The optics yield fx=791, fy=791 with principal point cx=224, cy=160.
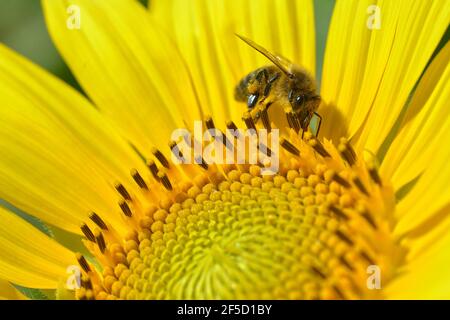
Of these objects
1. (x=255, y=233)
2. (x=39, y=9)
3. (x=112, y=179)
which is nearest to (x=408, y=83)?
(x=255, y=233)

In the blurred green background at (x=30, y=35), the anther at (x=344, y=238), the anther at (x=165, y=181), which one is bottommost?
the anther at (x=344, y=238)

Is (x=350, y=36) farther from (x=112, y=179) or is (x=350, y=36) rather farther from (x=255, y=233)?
(x=112, y=179)

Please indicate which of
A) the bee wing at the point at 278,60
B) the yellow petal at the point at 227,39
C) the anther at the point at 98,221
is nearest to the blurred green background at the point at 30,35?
the yellow petal at the point at 227,39

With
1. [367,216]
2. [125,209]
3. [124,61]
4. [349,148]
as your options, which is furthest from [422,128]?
[124,61]

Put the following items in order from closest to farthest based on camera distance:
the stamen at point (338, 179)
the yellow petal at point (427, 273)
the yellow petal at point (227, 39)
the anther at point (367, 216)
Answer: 1. the yellow petal at point (427, 273)
2. the anther at point (367, 216)
3. the stamen at point (338, 179)
4. the yellow petal at point (227, 39)

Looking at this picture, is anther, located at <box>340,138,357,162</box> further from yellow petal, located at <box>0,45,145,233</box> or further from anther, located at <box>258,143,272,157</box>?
yellow petal, located at <box>0,45,145,233</box>

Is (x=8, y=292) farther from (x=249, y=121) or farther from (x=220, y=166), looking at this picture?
(x=249, y=121)

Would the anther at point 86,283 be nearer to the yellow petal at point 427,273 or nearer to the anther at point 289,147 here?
the anther at point 289,147
